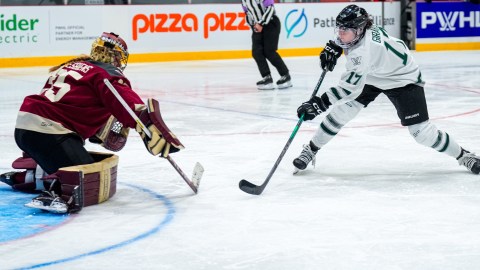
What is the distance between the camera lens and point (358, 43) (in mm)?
3887

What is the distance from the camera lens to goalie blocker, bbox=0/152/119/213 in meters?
3.28

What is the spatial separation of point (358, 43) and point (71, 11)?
26.5 feet

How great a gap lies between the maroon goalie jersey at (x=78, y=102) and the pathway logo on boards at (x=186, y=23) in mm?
8507

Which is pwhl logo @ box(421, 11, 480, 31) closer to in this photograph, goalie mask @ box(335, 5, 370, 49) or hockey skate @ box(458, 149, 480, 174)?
hockey skate @ box(458, 149, 480, 174)

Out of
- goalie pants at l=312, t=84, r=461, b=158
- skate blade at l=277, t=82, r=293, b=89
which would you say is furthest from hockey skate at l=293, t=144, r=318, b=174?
skate blade at l=277, t=82, r=293, b=89

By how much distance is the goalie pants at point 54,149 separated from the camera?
136 inches

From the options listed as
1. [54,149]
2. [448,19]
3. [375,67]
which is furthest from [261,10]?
[448,19]

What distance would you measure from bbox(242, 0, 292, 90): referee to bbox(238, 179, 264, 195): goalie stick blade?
191 inches

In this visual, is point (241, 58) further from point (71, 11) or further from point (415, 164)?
point (415, 164)

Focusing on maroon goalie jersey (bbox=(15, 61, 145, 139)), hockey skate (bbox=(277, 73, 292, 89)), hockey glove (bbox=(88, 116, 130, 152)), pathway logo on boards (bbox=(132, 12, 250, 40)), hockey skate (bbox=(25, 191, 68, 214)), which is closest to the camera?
hockey skate (bbox=(25, 191, 68, 214))

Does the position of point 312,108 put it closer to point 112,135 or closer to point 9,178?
point 112,135

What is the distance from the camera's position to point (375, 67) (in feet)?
13.1

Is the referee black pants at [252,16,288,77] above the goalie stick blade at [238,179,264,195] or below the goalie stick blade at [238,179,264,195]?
above

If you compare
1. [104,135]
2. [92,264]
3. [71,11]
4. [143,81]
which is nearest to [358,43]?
[104,135]
